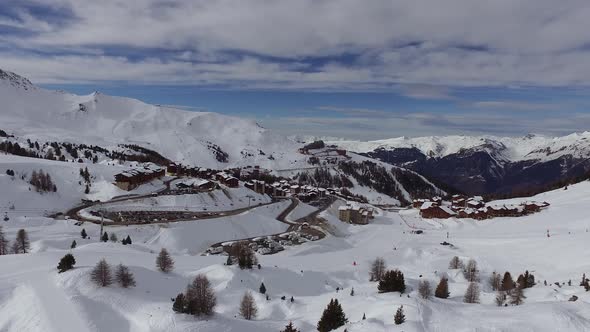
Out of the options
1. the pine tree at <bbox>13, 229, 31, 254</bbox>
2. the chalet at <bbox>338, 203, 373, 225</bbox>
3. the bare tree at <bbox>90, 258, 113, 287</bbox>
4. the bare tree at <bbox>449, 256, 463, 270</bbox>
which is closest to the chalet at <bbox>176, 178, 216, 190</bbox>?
the chalet at <bbox>338, 203, 373, 225</bbox>

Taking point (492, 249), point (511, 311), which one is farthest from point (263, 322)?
point (492, 249)

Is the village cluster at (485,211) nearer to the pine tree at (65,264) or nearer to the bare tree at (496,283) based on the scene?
the bare tree at (496,283)

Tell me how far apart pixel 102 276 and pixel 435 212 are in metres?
92.3

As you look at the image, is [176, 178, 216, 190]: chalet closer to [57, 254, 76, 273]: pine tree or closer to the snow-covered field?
the snow-covered field

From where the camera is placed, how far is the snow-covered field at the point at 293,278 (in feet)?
84.9

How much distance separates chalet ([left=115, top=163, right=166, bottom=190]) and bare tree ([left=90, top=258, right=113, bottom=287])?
59.4m

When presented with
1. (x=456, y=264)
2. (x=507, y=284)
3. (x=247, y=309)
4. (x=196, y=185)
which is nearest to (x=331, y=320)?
(x=247, y=309)

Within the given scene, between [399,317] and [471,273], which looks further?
[471,273]

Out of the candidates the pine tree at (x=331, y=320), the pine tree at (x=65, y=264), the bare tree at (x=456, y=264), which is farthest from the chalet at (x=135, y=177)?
the pine tree at (x=331, y=320)

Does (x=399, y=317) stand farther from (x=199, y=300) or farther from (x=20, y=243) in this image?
(x=20, y=243)

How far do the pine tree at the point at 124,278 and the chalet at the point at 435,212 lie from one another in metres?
89.8

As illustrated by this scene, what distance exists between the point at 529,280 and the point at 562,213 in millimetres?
55474

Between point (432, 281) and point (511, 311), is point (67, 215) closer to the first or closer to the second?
point (432, 281)

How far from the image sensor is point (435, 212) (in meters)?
108
